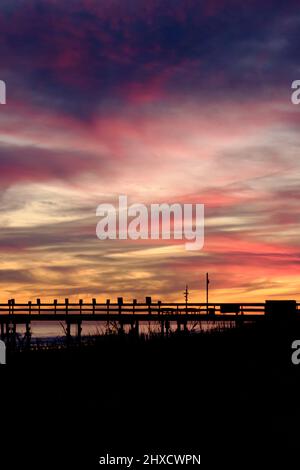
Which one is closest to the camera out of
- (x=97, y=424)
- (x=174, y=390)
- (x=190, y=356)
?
(x=97, y=424)

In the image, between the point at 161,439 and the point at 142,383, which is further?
the point at 142,383

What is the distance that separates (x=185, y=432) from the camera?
17406 millimetres

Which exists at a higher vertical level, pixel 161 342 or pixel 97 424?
pixel 161 342

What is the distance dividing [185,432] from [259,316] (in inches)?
1136

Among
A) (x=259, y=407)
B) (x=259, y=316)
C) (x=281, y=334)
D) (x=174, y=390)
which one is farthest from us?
(x=259, y=316)

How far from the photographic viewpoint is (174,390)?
870 inches

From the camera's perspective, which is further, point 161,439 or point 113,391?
point 113,391
